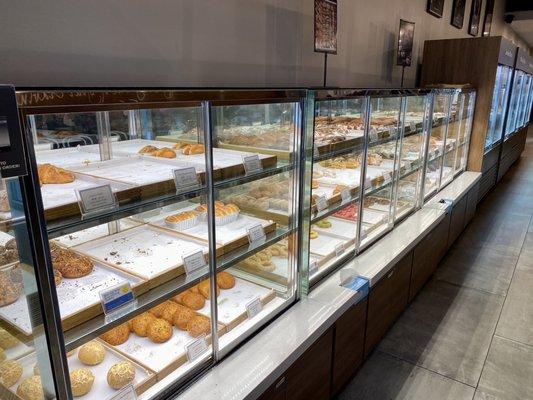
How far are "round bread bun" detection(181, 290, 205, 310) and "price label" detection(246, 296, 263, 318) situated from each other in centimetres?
23

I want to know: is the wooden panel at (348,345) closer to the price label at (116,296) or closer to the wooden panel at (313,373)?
the wooden panel at (313,373)

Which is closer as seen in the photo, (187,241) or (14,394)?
(14,394)

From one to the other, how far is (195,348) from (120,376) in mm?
314

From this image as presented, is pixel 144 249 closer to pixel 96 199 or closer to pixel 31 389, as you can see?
pixel 96 199

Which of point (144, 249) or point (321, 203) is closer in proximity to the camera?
point (144, 249)

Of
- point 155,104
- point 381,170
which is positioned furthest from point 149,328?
point 381,170

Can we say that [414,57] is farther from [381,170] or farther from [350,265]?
[350,265]

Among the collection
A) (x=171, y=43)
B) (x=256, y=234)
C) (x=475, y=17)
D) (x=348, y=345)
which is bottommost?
(x=348, y=345)

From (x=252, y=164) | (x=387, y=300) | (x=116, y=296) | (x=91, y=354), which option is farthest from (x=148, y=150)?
(x=387, y=300)

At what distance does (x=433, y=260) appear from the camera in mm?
3967

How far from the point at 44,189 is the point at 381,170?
106 inches

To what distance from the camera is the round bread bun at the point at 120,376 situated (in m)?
1.48

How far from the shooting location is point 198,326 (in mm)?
1816

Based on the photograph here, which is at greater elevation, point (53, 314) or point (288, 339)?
point (53, 314)
